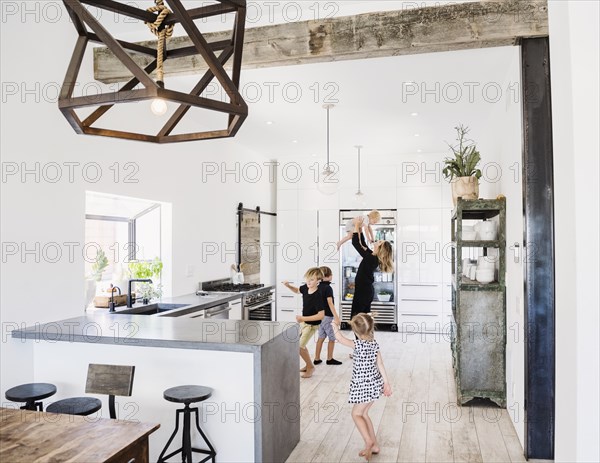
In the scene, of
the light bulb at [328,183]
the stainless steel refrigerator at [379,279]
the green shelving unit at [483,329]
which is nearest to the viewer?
the green shelving unit at [483,329]

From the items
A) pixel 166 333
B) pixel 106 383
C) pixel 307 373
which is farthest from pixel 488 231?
pixel 106 383

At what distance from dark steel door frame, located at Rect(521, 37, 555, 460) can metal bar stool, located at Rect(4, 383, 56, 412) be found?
286 centimetres

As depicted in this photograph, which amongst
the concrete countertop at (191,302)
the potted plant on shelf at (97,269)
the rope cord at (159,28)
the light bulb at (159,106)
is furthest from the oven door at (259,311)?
the rope cord at (159,28)

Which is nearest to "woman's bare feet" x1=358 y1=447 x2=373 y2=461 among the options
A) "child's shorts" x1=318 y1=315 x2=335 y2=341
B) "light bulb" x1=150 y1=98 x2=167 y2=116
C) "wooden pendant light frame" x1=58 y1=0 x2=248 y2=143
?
"child's shorts" x1=318 y1=315 x2=335 y2=341

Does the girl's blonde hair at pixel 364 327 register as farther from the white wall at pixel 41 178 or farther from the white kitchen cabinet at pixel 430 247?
the white kitchen cabinet at pixel 430 247

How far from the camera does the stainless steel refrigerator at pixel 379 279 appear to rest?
7.45 metres

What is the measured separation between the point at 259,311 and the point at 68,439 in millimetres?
4465

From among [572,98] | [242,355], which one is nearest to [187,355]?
[242,355]

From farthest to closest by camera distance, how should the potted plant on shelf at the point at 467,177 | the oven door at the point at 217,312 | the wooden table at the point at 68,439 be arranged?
1. the oven door at the point at 217,312
2. the potted plant on shelf at the point at 467,177
3. the wooden table at the point at 68,439

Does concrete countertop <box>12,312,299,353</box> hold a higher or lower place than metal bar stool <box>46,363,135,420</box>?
higher

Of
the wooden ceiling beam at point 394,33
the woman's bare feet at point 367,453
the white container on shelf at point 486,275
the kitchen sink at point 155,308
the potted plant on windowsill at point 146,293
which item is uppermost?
the wooden ceiling beam at point 394,33

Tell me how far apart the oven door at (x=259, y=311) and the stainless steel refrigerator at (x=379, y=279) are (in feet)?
4.78

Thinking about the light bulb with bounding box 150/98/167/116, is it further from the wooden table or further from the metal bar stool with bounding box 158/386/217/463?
the metal bar stool with bounding box 158/386/217/463

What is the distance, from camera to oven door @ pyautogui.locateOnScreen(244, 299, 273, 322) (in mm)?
5773
